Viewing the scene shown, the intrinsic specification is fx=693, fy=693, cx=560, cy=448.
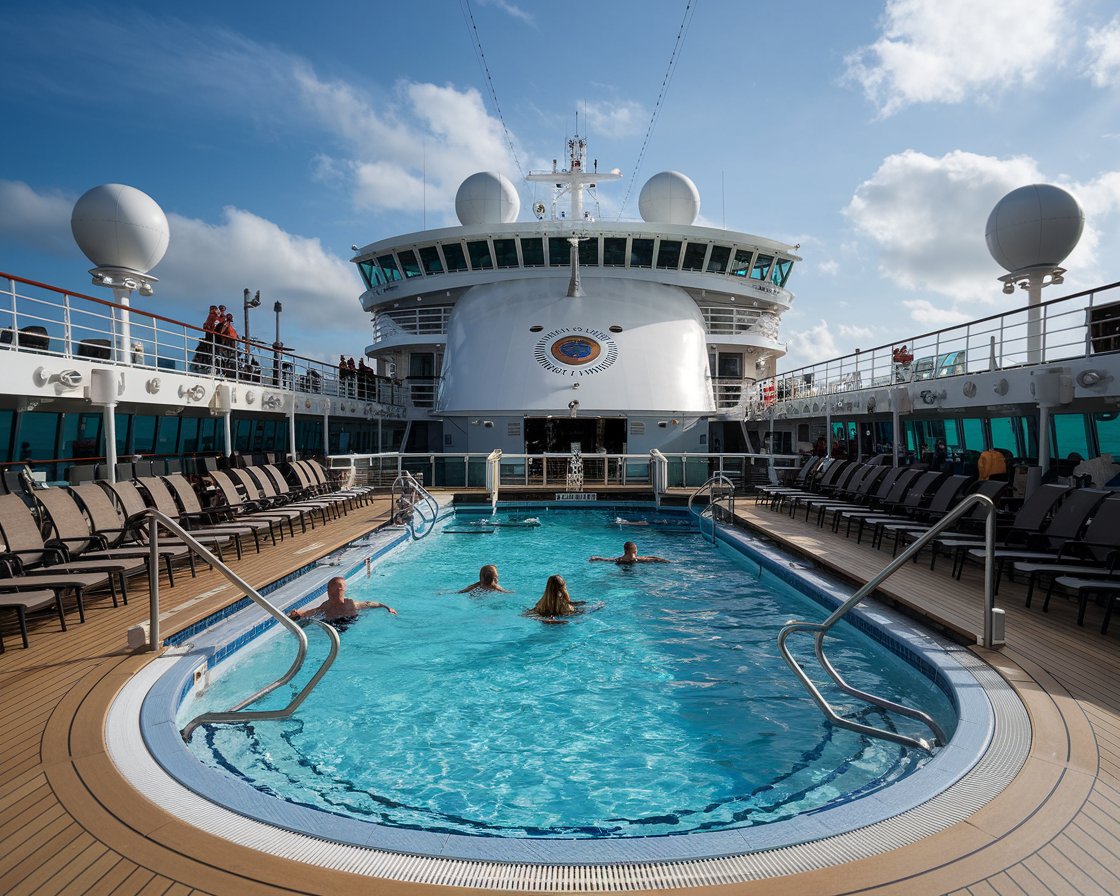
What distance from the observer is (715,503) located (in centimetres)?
1202

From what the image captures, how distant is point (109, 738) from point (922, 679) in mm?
4645

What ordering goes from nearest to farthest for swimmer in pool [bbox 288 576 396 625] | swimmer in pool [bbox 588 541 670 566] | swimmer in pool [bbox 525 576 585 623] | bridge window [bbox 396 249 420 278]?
1. swimmer in pool [bbox 288 576 396 625]
2. swimmer in pool [bbox 525 576 585 623]
3. swimmer in pool [bbox 588 541 670 566]
4. bridge window [bbox 396 249 420 278]

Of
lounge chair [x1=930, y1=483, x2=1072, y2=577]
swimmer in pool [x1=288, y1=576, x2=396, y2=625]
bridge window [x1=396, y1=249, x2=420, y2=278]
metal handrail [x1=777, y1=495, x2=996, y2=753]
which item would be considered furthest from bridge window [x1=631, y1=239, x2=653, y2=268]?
metal handrail [x1=777, y1=495, x2=996, y2=753]

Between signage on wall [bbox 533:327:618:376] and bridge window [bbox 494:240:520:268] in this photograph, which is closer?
signage on wall [bbox 533:327:618:376]

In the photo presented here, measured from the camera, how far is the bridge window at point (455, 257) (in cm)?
2019

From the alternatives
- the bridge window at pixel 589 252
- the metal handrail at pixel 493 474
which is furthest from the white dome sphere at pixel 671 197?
the metal handrail at pixel 493 474

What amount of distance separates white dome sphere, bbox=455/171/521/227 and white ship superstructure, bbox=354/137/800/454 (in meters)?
0.04

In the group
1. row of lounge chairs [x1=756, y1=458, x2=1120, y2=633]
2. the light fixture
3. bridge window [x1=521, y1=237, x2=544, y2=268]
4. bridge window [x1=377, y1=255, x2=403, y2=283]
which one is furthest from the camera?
bridge window [x1=377, y1=255, x2=403, y2=283]

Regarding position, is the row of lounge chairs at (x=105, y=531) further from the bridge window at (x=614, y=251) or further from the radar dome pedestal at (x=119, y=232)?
the bridge window at (x=614, y=251)

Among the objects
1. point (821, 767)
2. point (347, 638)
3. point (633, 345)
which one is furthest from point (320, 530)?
point (633, 345)

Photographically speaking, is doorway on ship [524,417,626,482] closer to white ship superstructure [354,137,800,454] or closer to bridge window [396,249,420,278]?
white ship superstructure [354,137,800,454]

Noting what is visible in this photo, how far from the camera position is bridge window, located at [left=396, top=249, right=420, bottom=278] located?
68.9 ft

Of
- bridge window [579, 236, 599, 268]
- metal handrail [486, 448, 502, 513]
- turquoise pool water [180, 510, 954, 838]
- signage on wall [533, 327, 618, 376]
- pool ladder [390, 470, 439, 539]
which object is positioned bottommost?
turquoise pool water [180, 510, 954, 838]

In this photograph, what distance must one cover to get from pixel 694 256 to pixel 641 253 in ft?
5.49
